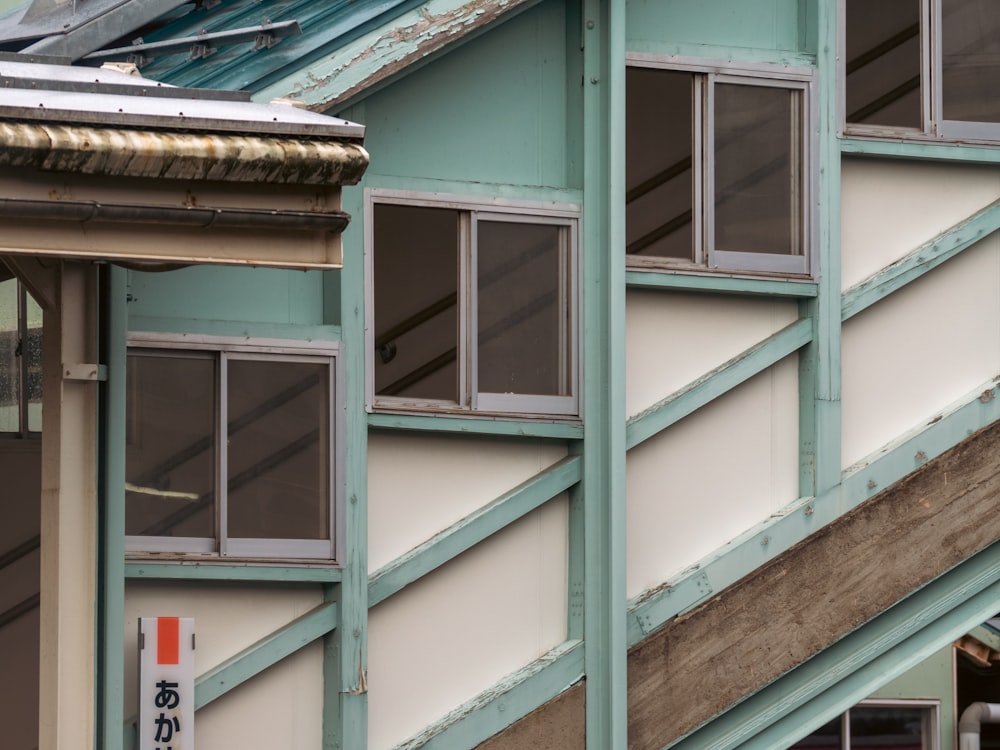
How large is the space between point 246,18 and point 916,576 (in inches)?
203

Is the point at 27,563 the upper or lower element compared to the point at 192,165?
lower

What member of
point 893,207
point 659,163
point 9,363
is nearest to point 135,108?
point 659,163

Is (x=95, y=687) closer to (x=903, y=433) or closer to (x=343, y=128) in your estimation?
Result: (x=343, y=128)

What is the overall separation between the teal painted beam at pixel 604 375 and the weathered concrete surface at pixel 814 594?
0.63 feet

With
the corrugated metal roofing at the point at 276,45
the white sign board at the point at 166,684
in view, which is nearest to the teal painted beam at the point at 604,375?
the corrugated metal roofing at the point at 276,45

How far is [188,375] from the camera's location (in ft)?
33.4

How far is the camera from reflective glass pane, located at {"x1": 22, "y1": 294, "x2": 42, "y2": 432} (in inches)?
483

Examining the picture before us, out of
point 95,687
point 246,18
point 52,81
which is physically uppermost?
point 246,18

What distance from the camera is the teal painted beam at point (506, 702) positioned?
10484 millimetres

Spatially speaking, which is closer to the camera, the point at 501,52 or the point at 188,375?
the point at 188,375

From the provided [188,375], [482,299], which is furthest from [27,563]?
[482,299]

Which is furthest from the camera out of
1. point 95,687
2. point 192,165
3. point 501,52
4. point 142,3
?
point 142,3

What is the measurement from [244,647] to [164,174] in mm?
3361

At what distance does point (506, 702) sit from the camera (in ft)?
34.8
